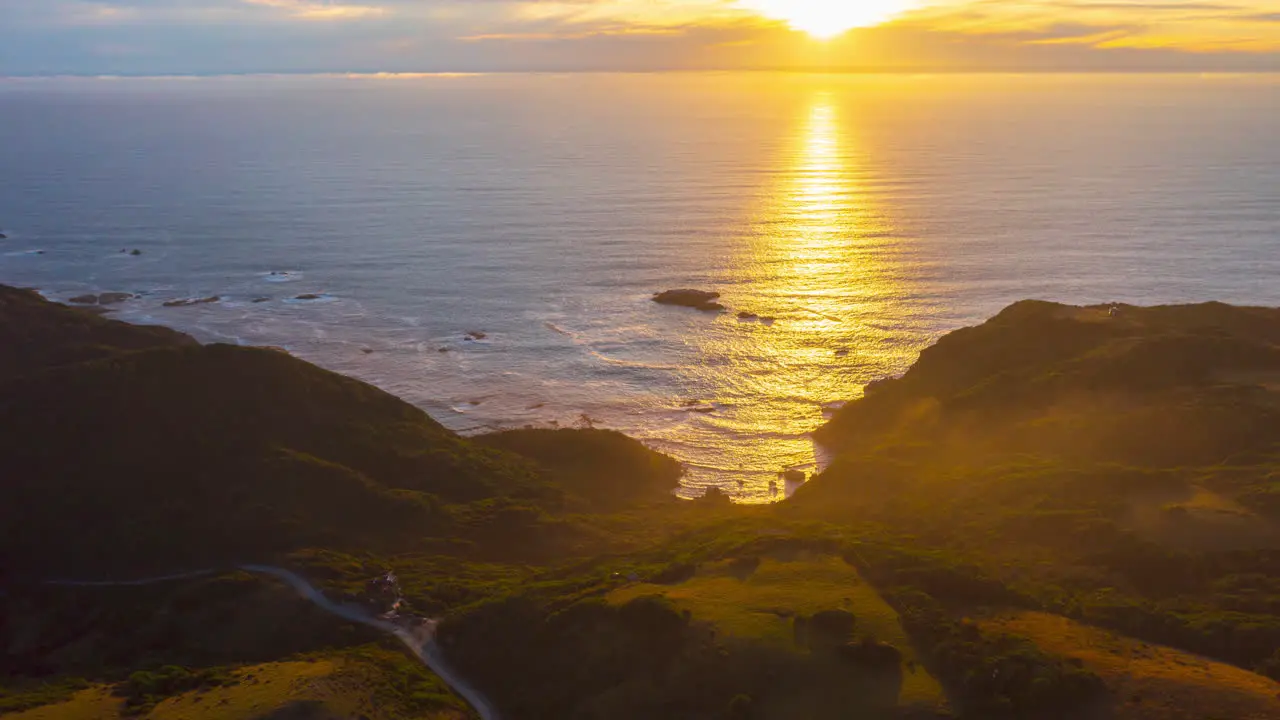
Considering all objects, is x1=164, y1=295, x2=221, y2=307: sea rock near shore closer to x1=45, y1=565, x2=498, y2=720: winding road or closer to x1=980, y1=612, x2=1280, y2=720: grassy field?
x1=45, y1=565, x2=498, y2=720: winding road

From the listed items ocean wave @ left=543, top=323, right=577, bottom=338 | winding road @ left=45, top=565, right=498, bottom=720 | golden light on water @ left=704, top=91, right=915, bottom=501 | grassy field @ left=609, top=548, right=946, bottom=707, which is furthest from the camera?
ocean wave @ left=543, top=323, right=577, bottom=338

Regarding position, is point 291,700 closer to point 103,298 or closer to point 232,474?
point 232,474

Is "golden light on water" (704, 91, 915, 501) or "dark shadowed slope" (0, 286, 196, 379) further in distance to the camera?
"golden light on water" (704, 91, 915, 501)

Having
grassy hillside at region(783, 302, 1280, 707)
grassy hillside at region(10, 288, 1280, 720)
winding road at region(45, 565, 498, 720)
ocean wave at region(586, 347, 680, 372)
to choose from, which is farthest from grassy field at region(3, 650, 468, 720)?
ocean wave at region(586, 347, 680, 372)

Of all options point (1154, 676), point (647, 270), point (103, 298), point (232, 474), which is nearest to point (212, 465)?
Answer: point (232, 474)

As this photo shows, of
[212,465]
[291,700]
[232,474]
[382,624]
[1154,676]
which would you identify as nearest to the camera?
[291,700]

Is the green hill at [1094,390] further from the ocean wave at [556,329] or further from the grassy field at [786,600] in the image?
the ocean wave at [556,329]
